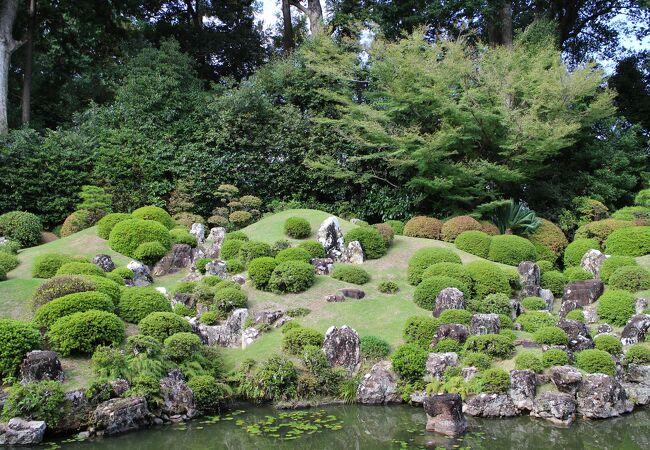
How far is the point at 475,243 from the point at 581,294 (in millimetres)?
3960

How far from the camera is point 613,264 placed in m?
16.8

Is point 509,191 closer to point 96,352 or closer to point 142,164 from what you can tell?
point 142,164

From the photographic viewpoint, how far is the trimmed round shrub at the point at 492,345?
1262 centimetres

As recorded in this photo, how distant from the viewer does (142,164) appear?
23.7 metres

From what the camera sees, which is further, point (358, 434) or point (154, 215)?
point (154, 215)

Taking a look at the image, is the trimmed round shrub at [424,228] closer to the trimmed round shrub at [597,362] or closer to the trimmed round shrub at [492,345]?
the trimmed round shrub at [492,345]

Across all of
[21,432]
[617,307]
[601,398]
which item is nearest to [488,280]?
[617,307]

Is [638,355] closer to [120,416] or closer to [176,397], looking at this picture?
[176,397]

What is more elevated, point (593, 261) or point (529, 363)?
point (593, 261)

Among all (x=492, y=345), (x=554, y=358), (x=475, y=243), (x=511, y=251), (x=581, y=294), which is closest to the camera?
(x=554, y=358)

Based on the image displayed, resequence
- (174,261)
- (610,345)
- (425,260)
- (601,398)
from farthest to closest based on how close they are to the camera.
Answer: (174,261)
(425,260)
(610,345)
(601,398)

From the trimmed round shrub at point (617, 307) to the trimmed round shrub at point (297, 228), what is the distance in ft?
29.2

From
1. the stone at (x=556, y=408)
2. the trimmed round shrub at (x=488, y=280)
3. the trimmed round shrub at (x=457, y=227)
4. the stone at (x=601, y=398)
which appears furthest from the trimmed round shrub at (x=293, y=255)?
the stone at (x=601, y=398)

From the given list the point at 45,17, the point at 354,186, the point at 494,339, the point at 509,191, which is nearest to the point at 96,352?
the point at 494,339
